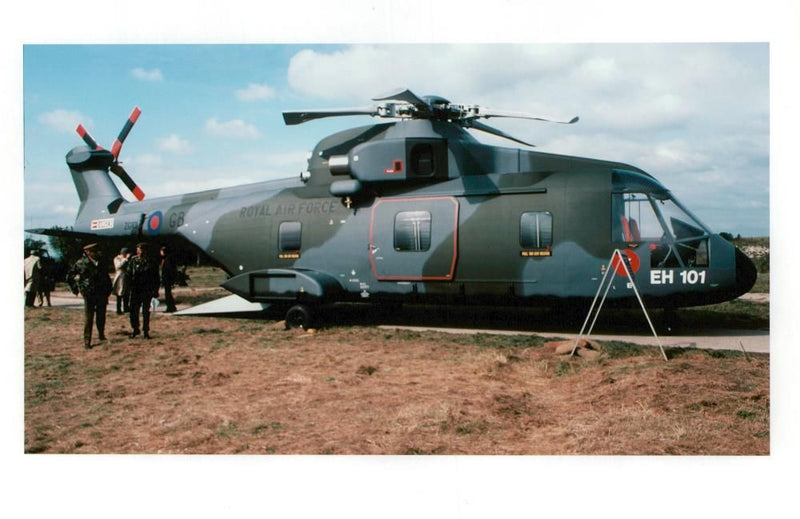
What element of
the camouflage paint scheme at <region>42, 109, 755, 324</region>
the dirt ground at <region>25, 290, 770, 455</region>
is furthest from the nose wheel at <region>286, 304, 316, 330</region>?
the dirt ground at <region>25, 290, 770, 455</region>

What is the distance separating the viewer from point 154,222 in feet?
42.6

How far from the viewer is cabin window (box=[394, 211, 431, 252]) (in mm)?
10344

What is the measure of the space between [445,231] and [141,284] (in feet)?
16.5

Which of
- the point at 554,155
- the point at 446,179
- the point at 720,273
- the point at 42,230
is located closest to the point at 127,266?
the point at 42,230

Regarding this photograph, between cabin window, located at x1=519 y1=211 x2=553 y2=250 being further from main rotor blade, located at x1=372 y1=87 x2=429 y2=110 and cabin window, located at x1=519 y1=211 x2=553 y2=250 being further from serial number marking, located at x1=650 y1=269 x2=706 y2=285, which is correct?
main rotor blade, located at x1=372 y1=87 x2=429 y2=110

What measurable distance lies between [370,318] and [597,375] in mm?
5522

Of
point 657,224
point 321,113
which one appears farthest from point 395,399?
point 321,113

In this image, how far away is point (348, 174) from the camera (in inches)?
429

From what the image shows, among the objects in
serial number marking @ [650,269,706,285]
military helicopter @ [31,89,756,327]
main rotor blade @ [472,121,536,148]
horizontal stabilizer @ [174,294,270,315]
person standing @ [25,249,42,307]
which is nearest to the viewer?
serial number marking @ [650,269,706,285]

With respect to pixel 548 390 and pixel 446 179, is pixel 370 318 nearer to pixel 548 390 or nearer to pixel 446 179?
pixel 446 179

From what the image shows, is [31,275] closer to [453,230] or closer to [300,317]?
[300,317]

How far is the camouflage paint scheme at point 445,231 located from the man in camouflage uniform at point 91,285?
2307mm

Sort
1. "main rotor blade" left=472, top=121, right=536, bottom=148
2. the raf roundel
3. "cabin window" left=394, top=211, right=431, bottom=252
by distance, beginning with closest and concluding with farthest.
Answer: "cabin window" left=394, top=211, right=431, bottom=252 < "main rotor blade" left=472, top=121, right=536, bottom=148 < the raf roundel

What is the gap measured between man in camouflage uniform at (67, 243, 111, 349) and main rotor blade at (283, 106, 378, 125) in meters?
3.72
